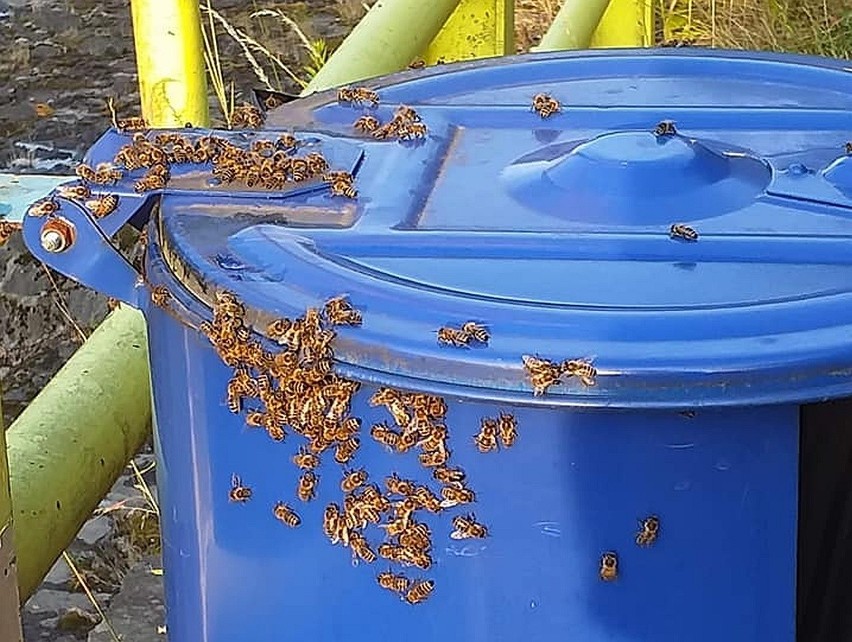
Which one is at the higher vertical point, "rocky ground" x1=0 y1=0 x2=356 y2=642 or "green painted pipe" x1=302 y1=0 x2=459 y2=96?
"green painted pipe" x1=302 y1=0 x2=459 y2=96

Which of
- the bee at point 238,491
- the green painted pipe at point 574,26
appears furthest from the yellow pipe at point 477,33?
the bee at point 238,491

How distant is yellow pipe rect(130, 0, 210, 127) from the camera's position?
6.45 ft

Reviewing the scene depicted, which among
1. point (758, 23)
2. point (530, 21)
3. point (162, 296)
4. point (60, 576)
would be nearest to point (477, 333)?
point (162, 296)

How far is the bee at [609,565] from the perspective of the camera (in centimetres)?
134

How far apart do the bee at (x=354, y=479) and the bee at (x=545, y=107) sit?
59cm

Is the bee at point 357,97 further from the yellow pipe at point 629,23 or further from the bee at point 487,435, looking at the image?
the yellow pipe at point 629,23

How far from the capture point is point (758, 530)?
4.41 feet

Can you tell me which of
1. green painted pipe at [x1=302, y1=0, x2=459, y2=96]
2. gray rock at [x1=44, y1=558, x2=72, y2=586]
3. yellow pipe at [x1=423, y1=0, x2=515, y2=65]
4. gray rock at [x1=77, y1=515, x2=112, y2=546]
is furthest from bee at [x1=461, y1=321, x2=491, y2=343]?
gray rock at [x1=77, y1=515, x2=112, y2=546]

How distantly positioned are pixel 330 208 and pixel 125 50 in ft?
15.5

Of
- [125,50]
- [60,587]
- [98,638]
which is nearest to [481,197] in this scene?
[98,638]

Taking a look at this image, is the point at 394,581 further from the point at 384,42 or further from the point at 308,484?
the point at 384,42

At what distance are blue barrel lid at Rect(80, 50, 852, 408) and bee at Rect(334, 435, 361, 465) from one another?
7cm

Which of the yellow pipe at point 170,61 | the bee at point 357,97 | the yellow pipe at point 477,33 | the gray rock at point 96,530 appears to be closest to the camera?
the bee at point 357,97

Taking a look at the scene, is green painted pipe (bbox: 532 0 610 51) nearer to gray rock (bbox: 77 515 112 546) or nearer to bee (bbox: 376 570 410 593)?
gray rock (bbox: 77 515 112 546)
